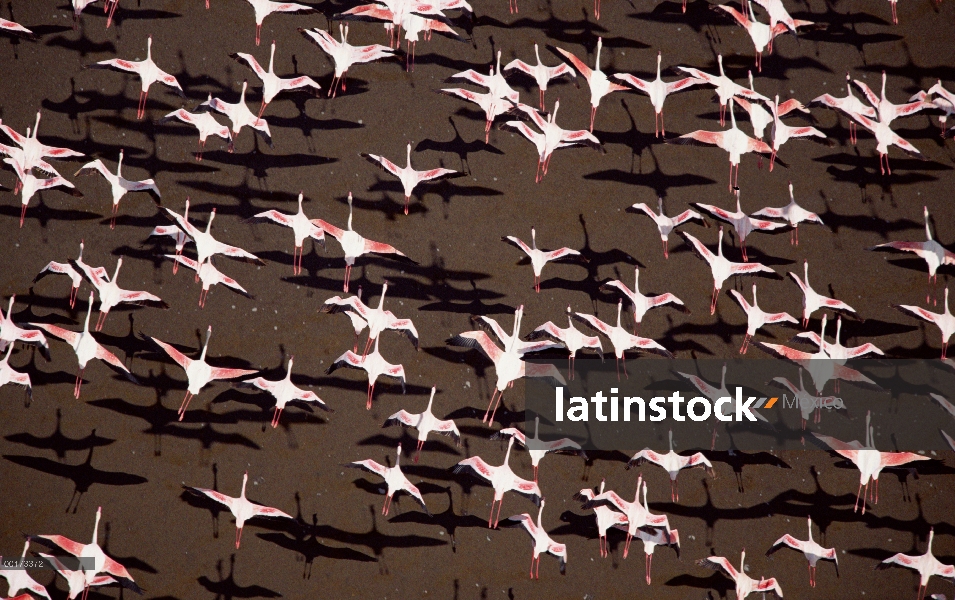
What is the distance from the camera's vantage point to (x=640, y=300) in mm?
1016

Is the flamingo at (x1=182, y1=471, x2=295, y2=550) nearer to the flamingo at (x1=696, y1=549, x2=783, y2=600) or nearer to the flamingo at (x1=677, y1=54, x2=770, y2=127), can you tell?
the flamingo at (x1=696, y1=549, x2=783, y2=600)

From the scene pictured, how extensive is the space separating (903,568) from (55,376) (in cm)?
132

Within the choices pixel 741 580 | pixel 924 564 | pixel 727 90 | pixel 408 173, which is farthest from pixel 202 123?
pixel 924 564

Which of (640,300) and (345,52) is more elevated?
(345,52)

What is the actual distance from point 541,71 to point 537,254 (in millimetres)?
281

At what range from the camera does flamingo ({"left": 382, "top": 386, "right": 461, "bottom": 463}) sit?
99cm

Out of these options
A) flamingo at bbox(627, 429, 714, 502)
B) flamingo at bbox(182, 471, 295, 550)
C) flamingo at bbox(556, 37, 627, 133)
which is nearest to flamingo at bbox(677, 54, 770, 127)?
flamingo at bbox(556, 37, 627, 133)

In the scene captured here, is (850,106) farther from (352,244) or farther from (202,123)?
(202,123)

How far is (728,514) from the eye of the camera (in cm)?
102

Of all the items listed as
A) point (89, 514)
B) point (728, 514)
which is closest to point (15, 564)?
point (89, 514)

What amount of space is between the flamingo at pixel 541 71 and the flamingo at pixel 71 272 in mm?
684

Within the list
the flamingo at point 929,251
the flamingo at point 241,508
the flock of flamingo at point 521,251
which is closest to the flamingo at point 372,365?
the flock of flamingo at point 521,251

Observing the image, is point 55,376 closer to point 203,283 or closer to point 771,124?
point 203,283

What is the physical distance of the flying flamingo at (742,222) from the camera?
103 cm
